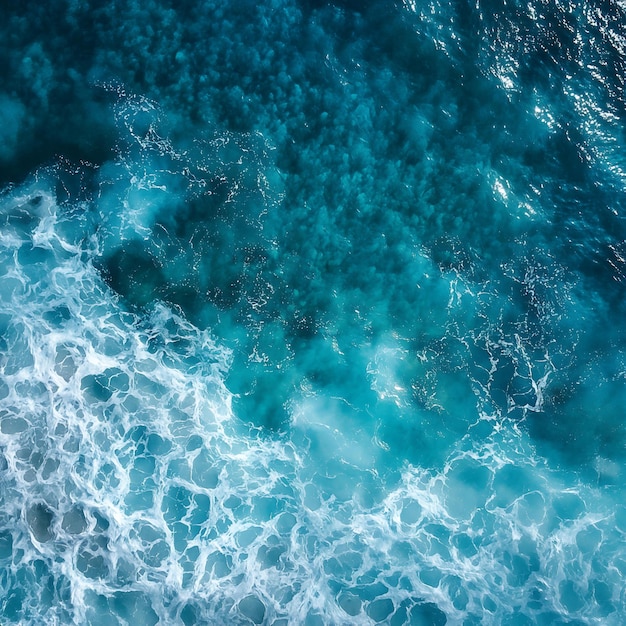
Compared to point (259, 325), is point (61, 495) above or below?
below

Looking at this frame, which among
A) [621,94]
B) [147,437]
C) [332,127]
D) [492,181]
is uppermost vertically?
[621,94]

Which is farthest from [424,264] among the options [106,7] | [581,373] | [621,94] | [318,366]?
[106,7]

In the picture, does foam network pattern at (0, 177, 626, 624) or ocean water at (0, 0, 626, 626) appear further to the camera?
ocean water at (0, 0, 626, 626)

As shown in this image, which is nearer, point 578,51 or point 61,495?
point 61,495

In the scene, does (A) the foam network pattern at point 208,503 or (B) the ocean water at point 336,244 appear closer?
(A) the foam network pattern at point 208,503

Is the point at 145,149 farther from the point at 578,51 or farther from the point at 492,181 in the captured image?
the point at 578,51
